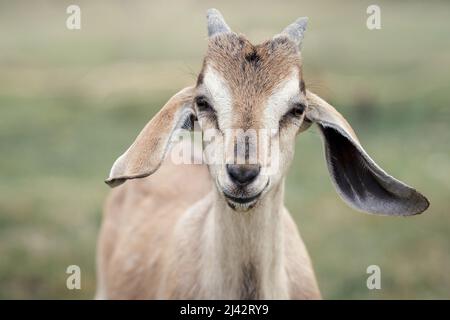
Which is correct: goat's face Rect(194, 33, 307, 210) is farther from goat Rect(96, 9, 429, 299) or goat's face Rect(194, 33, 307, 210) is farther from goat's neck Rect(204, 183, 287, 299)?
goat's neck Rect(204, 183, 287, 299)

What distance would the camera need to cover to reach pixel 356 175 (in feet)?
17.3

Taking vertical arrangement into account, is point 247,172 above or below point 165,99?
below

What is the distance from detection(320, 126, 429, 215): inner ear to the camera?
16.7 ft

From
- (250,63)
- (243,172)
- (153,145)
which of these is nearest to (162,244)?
(153,145)

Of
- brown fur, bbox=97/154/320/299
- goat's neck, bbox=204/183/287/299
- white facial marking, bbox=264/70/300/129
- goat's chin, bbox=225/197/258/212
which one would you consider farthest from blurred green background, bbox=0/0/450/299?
goat's chin, bbox=225/197/258/212

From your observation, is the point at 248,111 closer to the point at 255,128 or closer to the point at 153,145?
the point at 255,128

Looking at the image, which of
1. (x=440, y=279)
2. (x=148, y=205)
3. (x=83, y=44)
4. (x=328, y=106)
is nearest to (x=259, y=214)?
(x=328, y=106)

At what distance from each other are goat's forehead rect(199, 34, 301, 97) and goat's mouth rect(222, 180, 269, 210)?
608mm

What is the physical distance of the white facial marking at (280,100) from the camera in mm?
4660

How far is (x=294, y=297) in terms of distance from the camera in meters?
5.58

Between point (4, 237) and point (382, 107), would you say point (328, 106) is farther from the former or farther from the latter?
point (382, 107)

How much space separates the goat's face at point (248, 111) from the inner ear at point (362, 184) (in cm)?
37

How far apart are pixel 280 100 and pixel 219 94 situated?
347mm

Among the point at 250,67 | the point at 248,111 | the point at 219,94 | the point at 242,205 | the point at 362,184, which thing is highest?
the point at 250,67
